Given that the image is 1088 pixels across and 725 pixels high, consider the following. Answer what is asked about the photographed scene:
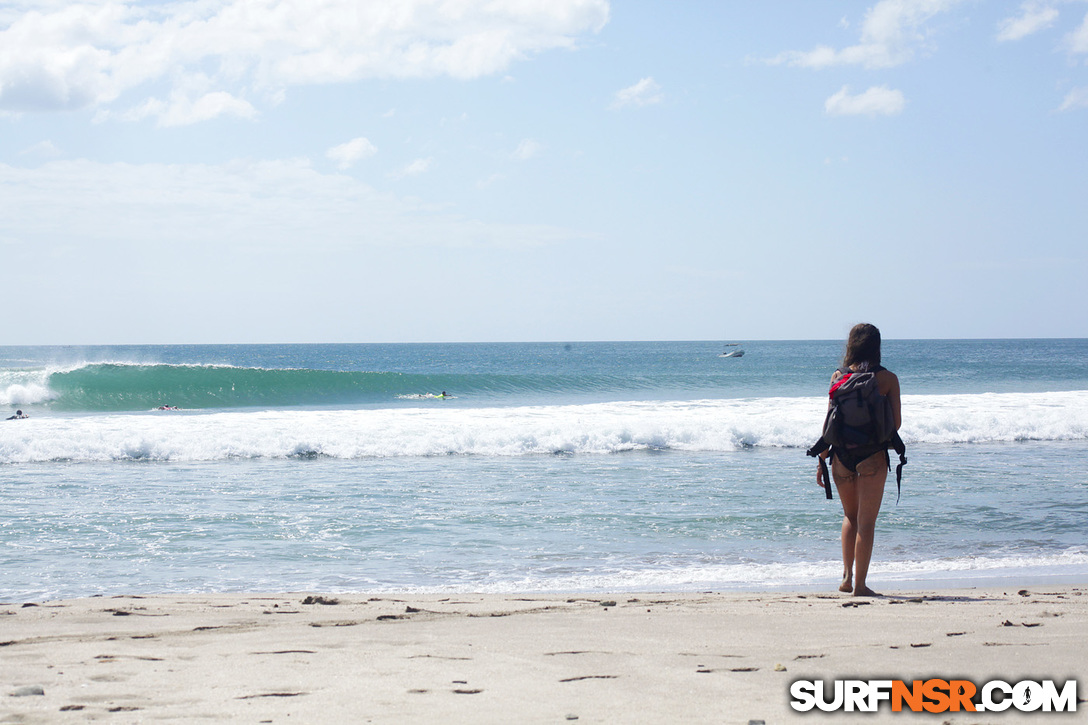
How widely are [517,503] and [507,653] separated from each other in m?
5.01

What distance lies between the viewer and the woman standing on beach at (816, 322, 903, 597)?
15.8 ft

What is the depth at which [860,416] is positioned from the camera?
4770 mm

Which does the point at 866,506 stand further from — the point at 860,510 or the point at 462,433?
the point at 462,433

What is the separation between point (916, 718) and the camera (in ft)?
9.07

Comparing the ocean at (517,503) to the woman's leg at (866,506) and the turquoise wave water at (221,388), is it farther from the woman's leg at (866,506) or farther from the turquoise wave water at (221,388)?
the turquoise wave water at (221,388)

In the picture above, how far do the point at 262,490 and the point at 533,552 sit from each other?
169 inches

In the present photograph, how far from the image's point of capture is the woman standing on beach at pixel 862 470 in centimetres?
481

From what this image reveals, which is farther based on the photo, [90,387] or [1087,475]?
[90,387]

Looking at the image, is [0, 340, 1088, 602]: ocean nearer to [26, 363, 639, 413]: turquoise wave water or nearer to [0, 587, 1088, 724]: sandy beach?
[0, 587, 1088, 724]: sandy beach

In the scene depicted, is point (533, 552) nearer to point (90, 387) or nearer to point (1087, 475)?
point (1087, 475)

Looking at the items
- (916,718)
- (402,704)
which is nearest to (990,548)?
(916,718)

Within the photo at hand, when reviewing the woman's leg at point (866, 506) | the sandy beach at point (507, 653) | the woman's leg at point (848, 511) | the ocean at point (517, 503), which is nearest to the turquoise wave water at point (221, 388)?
the ocean at point (517, 503)

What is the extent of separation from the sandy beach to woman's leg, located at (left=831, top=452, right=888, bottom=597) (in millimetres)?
171

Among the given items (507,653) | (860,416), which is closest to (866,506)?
(860,416)
